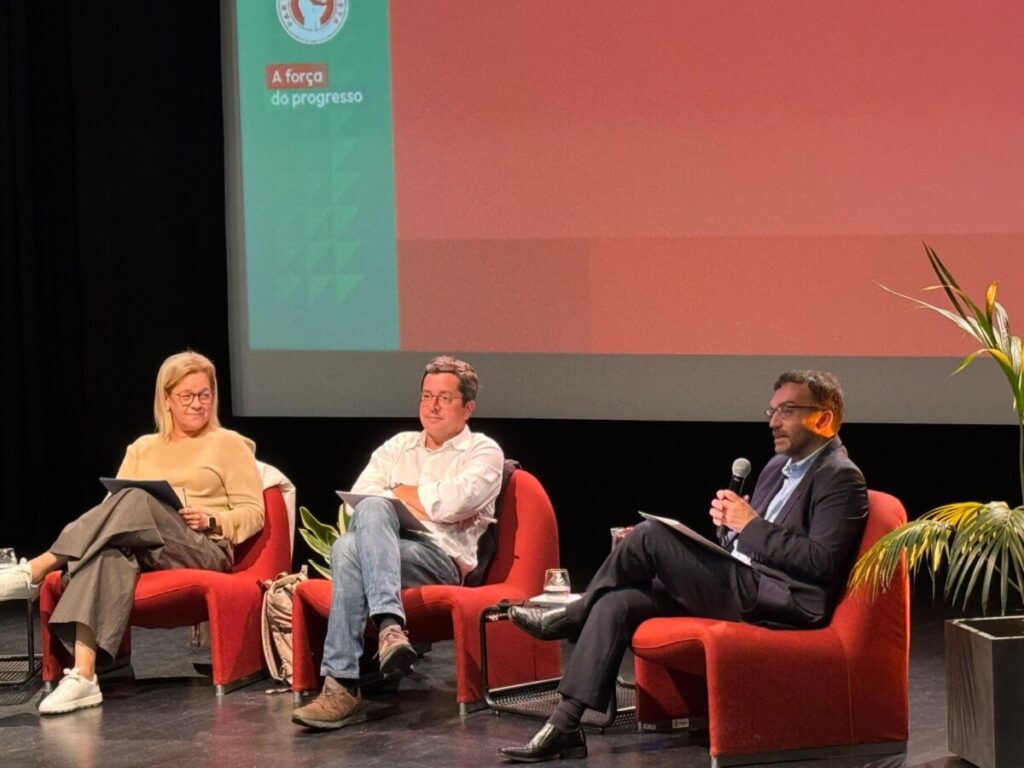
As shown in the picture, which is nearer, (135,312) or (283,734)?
(283,734)

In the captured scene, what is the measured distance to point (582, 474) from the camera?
702 centimetres

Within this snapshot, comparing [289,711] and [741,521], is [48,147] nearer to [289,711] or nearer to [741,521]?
[289,711]

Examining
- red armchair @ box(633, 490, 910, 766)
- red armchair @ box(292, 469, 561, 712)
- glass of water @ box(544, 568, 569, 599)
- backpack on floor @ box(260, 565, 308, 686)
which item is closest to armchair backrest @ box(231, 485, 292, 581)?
backpack on floor @ box(260, 565, 308, 686)

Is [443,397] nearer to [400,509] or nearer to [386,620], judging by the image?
[400,509]

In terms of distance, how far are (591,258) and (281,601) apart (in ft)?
7.08

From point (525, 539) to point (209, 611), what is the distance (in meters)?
1.04

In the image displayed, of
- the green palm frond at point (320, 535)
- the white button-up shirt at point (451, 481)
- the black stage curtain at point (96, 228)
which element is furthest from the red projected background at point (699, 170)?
the white button-up shirt at point (451, 481)

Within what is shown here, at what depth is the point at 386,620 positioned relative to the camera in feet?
14.4

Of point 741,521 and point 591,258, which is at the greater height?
point 591,258

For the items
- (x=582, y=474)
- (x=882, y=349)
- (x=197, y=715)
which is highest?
(x=882, y=349)

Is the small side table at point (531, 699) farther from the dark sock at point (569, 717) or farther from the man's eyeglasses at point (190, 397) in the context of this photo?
the man's eyeglasses at point (190, 397)

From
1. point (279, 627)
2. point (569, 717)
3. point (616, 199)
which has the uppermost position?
point (616, 199)

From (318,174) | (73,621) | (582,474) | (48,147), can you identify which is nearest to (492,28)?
(318,174)

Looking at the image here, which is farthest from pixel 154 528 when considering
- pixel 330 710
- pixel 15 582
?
pixel 330 710
